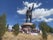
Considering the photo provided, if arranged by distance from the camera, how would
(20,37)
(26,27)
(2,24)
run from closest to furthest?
1. (2,24)
2. (20,37)
3. (26,27)

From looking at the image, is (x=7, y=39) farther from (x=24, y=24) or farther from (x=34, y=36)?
(x=24, y=24)

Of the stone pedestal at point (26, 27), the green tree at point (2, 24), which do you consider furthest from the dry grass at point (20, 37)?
the stone pedestal at point (26, 27)

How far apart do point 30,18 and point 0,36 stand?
13.5 meters

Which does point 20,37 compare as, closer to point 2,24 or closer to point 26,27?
point 2,24

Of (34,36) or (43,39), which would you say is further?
(34,36)

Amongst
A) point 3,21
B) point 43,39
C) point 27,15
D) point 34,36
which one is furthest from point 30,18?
point 3,21

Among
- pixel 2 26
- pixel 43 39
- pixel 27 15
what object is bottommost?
pixel 43 39

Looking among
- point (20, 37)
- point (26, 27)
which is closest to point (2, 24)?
point (20, 37)

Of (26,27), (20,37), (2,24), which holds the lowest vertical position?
(20,37)

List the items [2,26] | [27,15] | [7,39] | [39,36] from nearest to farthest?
[2,26]
[7,39]
[39,36]
[27,15]

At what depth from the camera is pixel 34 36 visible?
41781 millimetres

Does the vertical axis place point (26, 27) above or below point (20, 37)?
above

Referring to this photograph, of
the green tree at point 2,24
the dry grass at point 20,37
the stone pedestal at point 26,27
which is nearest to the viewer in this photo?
the green tree at point 2,24

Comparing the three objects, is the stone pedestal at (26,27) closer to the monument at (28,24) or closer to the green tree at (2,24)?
the monument at (28,24)
